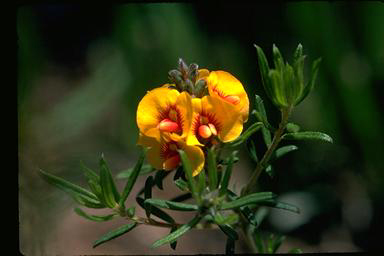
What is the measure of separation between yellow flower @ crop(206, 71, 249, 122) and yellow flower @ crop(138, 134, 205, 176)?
0.21 m

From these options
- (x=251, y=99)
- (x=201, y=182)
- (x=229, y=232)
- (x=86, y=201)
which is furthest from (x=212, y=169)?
(x=251, y=99)

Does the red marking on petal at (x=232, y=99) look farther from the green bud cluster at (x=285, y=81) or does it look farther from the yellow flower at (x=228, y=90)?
the green bud cluster at (x=285, y=81)

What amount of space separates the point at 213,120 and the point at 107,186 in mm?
428

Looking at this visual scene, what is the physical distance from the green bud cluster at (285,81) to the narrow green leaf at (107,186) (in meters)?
0.61

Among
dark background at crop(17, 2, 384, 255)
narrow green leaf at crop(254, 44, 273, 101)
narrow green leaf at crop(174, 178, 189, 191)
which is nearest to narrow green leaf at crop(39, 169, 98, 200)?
narrow green leaf at crop(174, 178, 189, 191)

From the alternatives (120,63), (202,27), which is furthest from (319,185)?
(120,63)

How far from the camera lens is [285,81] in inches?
71.6

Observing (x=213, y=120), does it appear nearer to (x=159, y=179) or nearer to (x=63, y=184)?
(x=159, y=179)

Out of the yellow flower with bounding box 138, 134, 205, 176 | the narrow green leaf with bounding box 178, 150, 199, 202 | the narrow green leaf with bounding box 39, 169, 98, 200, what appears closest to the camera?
the narrow green leaf with bounding box 178, 150, 199, 202

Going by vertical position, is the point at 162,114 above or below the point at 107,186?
above

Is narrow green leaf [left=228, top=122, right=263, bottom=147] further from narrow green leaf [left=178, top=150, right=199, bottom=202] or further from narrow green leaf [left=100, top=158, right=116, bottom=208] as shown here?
narrow green leaf [left=100, top=158, right=116, bottom=208]

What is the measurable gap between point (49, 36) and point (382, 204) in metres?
3.00

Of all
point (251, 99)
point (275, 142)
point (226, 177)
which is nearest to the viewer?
point (226, 177)

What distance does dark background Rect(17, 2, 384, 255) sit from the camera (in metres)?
3.67
